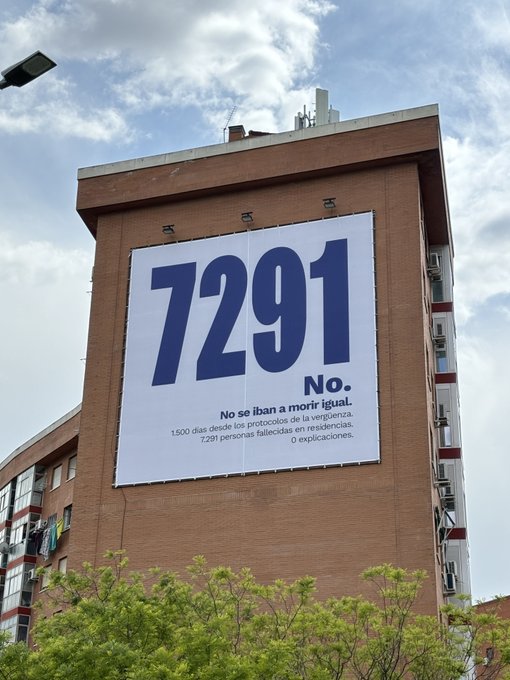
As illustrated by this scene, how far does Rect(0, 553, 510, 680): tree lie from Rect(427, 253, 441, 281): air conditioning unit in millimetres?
17789

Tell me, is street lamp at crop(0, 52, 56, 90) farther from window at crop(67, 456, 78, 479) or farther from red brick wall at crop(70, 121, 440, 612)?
window at crop(67, 456, 78, 479)

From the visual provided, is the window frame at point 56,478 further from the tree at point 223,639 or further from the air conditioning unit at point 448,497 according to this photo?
the tree at point 223,639

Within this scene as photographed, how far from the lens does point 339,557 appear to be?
116 feet

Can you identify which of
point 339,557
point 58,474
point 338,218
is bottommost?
point 339,557

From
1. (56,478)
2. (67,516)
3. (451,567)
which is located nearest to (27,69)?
(451,567)

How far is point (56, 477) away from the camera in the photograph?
5394cm

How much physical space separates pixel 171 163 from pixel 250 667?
2409 centimetres

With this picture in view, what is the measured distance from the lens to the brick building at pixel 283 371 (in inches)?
1406

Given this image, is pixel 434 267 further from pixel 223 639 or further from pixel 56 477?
pixel 223 639

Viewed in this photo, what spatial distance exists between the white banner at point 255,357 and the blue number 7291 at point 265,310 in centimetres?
5

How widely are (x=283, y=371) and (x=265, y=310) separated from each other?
2.49 meters

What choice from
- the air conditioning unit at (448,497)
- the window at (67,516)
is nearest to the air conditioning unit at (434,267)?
the air conditioning unit at (448,497)

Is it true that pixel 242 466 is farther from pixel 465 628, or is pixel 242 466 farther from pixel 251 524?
pixel 465 628

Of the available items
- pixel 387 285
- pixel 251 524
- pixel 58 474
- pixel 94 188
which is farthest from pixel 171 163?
pixel 58 474
